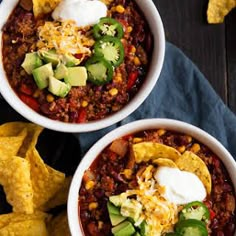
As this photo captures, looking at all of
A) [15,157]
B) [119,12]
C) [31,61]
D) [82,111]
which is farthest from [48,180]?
[119,12]

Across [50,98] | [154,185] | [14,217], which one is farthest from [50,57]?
[14,217]

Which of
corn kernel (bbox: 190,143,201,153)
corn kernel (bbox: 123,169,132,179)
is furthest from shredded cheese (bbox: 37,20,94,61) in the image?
corn kernel (bbox: 190,143,201,153)

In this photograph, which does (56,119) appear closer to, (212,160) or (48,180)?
(48,180)

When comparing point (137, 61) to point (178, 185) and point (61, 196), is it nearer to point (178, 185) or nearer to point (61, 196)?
point (178, 185)

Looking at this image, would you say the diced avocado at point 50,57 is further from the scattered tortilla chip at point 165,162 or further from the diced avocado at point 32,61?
the scattered tortilla chip at point 165,162

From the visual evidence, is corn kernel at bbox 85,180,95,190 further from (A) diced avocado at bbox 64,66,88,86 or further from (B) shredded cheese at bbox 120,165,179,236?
(A) diced avocado at bbox 64,66,88,86
